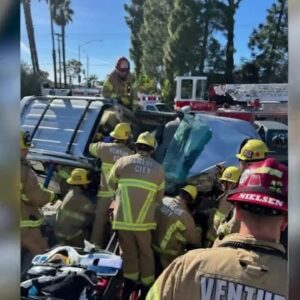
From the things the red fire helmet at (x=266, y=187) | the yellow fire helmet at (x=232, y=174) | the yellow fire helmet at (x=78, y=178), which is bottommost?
the yellow fire helmet at (x=78, y=178)

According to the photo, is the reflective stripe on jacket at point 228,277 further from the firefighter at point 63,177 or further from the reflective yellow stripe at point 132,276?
the firefighter at point 63,177

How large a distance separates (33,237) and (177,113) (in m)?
2.55

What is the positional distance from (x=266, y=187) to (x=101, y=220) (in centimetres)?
339

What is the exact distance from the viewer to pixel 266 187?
4.78 feet

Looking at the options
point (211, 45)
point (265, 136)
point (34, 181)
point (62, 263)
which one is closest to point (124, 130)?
point (34, 181)

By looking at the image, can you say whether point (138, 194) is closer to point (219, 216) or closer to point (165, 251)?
point (165, 251)

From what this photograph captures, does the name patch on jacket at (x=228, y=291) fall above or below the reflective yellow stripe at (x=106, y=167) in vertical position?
above

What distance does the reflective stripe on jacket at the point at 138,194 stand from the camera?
4.06 meters

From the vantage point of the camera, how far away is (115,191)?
443 centimetres

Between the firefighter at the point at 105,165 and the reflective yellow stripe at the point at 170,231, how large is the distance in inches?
28.8

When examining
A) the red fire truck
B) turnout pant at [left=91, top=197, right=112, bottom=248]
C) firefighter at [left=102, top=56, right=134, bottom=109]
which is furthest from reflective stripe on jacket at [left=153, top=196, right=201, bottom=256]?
the red fire truck

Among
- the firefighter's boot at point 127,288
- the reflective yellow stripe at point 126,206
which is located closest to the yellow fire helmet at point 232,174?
the reflective yellow stripe at point 126,206

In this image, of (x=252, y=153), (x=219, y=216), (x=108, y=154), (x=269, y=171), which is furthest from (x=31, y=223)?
(x=269, y=171)

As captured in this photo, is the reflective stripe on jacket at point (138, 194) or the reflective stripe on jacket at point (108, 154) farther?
the reflective stripe on jacket at point (108, 154)
